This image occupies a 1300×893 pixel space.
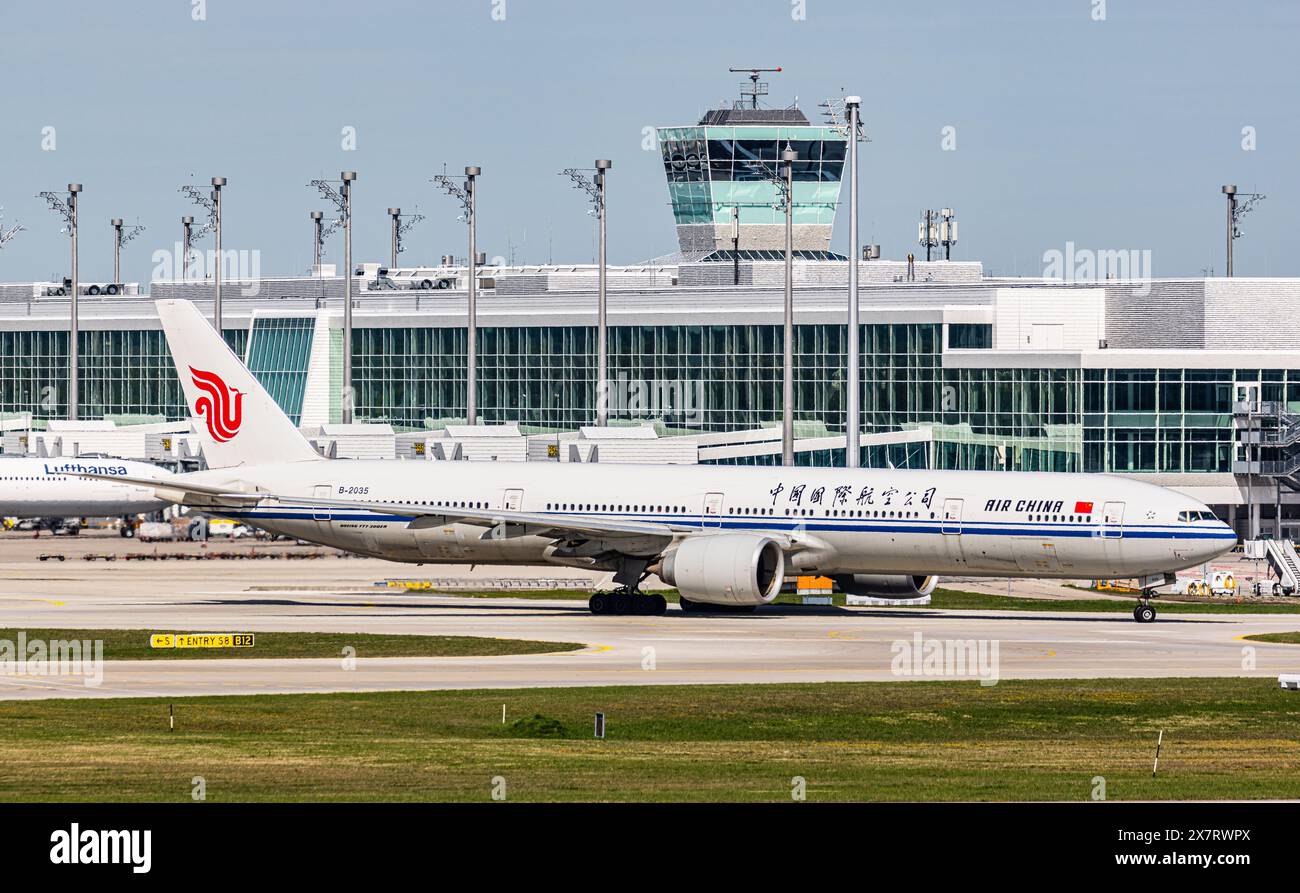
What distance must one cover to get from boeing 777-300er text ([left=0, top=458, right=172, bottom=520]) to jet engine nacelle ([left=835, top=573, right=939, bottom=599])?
59173mm

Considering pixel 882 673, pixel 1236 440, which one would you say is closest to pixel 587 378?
pixel 1236 440

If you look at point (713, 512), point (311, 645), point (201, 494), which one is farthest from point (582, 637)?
point (201, 494)

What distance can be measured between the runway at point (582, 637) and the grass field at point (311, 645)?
1.20 meters

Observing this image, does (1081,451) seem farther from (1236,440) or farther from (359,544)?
(359,544)

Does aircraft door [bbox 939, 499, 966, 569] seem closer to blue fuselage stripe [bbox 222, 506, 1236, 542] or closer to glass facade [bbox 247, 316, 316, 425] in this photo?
blue fuselage stripe [bbox 222, 506, 1236, 542]

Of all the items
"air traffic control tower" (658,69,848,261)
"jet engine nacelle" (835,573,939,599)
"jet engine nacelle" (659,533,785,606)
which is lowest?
"jet engine nacelle" (835,573,939,599)

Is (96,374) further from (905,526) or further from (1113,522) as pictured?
(1113,522)

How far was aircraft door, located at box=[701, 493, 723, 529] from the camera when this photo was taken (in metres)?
62.6

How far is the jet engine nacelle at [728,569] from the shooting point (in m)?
59.3

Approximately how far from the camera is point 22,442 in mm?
Answer: 139000

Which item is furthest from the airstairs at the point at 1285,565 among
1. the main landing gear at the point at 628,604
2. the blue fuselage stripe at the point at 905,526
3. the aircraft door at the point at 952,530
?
the main landing gear at the point at 628,604

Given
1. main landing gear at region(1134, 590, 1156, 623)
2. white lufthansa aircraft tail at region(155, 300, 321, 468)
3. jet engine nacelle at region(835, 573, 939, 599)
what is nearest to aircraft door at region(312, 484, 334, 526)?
white lufthansa aircraft tail at region(155, 300, 321, 468)

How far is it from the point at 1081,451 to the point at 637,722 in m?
86.4
